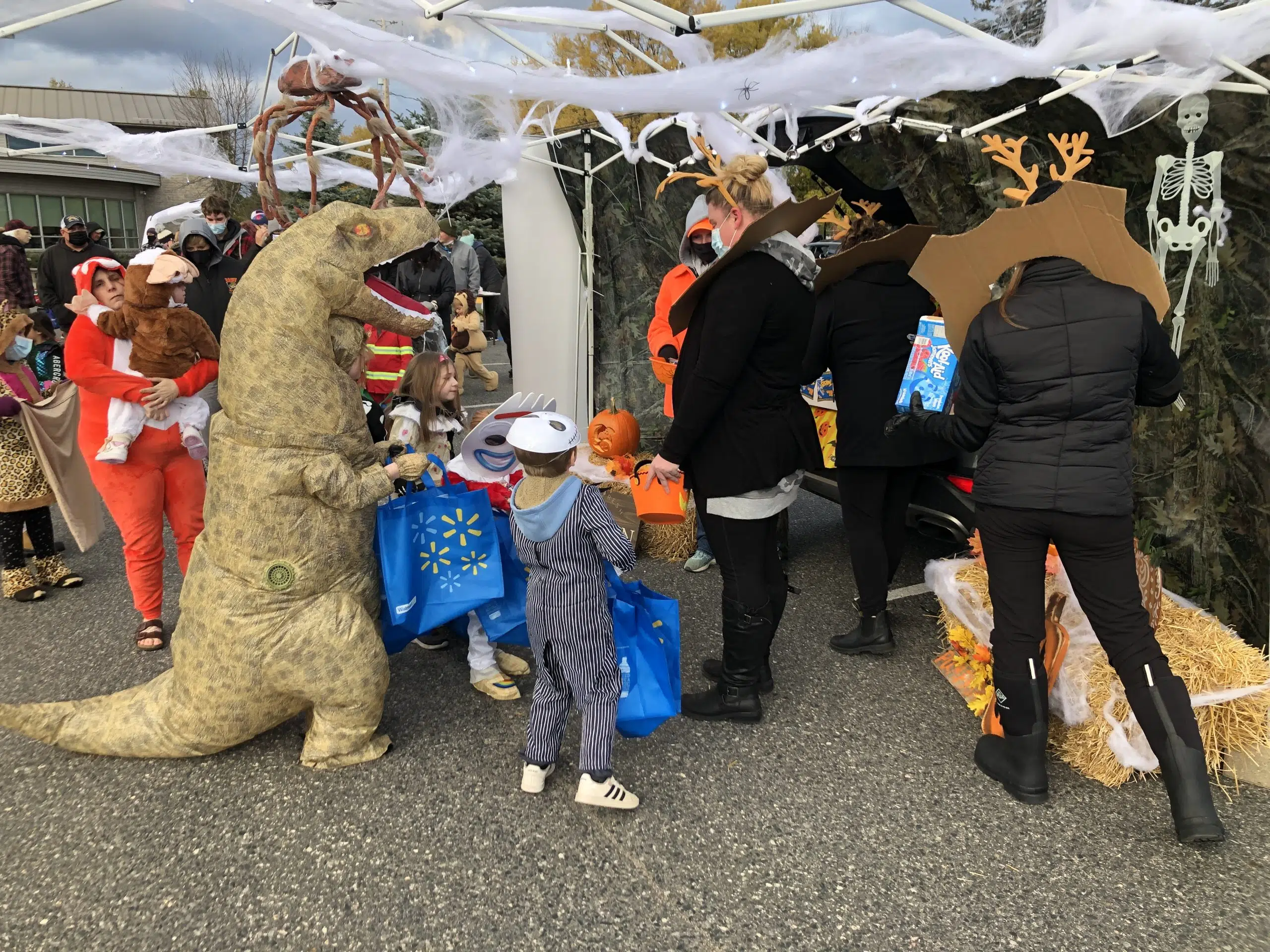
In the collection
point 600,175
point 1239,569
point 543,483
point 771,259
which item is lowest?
point 1239,569

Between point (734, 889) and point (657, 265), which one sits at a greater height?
point (657, 265)

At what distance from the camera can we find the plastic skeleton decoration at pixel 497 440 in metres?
3.04

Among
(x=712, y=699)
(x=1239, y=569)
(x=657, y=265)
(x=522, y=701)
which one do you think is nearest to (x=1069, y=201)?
(x=1239, y=569)

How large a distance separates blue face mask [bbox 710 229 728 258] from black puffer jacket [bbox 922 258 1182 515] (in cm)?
91

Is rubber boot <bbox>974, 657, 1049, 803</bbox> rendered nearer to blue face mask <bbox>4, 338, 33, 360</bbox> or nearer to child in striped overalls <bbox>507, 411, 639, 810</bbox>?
child in striped overalls <bbox>507, 411, 639, 810</bbox>

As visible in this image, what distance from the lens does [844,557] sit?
16.2ft

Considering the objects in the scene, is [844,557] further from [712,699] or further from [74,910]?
[74,910]

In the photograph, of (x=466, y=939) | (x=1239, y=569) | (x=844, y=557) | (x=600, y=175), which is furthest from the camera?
(x=600, y=175)

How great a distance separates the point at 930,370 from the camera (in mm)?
3436

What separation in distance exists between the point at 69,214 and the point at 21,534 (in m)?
25.3

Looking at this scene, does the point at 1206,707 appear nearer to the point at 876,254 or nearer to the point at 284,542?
the point at 876,254

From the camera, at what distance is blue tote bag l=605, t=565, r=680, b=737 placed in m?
2.65

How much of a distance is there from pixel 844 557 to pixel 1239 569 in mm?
2103

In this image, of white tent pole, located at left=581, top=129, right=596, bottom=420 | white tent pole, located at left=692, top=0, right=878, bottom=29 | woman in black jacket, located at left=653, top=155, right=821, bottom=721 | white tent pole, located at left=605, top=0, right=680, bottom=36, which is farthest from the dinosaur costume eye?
white tent pole, located at left=581, top=129, right=596, bottom=420
